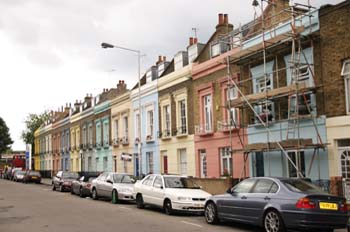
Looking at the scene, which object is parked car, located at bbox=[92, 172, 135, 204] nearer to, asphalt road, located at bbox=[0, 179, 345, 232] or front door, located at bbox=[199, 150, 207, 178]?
asphalt road, located at bbox=[0, 179, 345, 232]

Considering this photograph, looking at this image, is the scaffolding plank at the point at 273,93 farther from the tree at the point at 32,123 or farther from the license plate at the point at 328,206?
the tree at the point at 32,123

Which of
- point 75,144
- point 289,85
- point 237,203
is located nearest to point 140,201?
point 237,203

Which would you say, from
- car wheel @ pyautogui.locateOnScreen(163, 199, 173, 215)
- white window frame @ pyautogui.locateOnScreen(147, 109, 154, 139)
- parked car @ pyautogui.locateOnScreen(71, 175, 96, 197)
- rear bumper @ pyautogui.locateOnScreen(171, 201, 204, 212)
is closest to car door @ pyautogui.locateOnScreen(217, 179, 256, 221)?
rear bumper @ pyautogui.locateOnScreen(171, 201, 204, 212)

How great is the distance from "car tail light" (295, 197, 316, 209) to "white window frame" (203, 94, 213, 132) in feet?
45.2

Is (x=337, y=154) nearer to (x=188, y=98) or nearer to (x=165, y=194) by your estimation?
(x=165, y=194)

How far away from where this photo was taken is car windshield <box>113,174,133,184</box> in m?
23.4

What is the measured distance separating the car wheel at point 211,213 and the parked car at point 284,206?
1.87ft

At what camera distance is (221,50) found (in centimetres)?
2553

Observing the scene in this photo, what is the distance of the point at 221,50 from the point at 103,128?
19156 mm

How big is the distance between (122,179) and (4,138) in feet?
248

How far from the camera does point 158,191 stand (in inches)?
712

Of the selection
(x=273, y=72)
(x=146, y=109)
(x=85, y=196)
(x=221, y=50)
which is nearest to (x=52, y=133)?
(x=146, y=109)

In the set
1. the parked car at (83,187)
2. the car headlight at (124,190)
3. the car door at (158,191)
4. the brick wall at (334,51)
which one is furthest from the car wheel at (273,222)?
the parked car at (83,187)

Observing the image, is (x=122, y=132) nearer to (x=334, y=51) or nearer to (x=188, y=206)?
(x=188, y=206)
